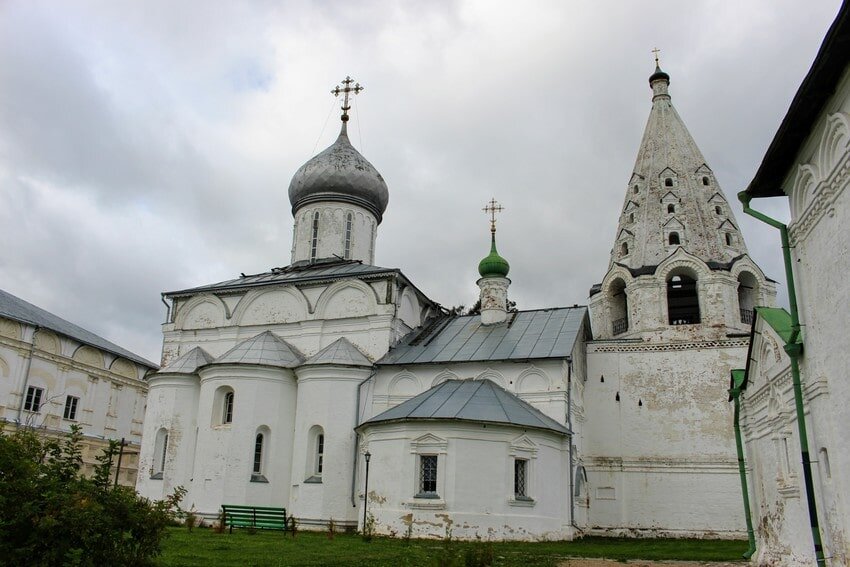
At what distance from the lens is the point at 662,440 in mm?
17969


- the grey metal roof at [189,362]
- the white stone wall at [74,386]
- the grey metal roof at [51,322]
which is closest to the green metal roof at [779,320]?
the grey metal roof at [189,362]

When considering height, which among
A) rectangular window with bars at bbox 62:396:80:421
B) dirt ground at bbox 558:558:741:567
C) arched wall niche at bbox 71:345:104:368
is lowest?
dirt ground at bbox 558:558:741:567

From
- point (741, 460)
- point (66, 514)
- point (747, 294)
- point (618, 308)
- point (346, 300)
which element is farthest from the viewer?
point (618, 308)

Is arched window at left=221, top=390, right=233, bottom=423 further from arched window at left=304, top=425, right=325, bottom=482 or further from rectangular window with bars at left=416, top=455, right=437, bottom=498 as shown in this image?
rectangular window with bars at left=416, top=455, right=437, bottom=498

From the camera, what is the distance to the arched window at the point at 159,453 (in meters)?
17.8

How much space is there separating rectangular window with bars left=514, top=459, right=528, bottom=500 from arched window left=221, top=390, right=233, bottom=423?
290 inches

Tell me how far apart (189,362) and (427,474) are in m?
7.93

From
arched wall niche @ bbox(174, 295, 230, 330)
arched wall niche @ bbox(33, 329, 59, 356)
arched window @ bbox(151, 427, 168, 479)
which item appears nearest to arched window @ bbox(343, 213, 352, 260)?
arched wall niche @ bbox(174, 295, 230, 330)

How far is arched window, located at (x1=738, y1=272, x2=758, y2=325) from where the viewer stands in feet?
63.2

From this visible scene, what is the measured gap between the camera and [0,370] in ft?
67.3

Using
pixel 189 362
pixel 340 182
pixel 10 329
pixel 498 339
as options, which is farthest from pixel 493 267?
pixel 10 329

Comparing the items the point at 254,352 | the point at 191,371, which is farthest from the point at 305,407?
the point at 191,371

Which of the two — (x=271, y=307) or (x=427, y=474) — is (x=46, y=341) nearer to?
(x=271, y=307)

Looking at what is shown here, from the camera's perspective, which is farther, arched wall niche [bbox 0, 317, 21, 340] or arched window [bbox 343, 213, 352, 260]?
arched window [bbox 343, 213, 352, 260]
